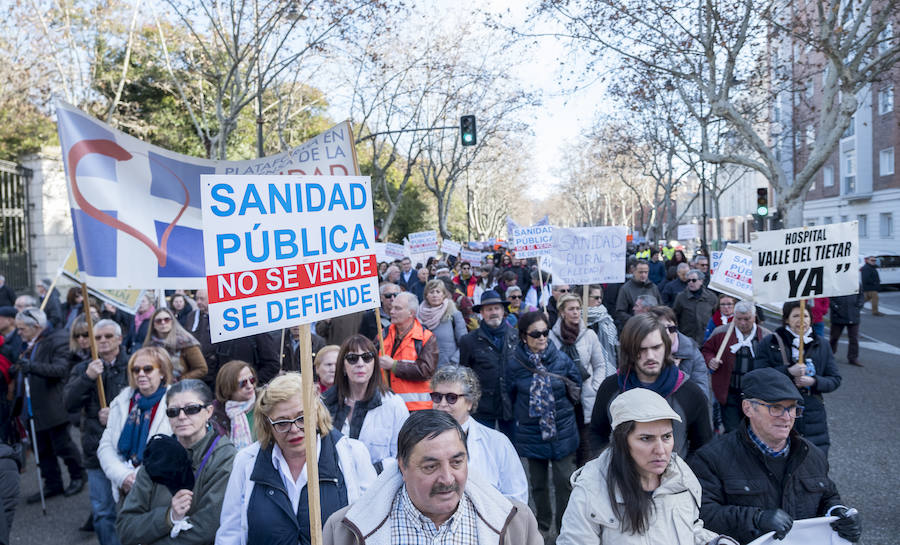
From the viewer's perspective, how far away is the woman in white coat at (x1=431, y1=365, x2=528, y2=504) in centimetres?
387

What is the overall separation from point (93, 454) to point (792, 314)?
542 cm

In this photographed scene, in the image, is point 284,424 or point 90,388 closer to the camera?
point 284,424

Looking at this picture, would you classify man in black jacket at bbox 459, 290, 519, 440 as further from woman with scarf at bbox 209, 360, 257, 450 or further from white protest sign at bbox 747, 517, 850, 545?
white protest sign at bbox 747, 517, 850, 545

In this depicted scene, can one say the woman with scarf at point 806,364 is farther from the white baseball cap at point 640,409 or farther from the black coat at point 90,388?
the black coat at point 90,388

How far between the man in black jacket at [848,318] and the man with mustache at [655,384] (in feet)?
29.7

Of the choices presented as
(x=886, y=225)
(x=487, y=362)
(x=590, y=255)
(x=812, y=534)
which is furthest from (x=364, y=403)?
(x=886, y=225)

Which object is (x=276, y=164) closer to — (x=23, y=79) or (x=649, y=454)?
(x=649, y=454)

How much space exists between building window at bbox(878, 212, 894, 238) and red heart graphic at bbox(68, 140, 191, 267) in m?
36.9

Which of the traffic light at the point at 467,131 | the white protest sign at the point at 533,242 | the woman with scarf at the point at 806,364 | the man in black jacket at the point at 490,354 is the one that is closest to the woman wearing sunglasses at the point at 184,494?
the man in black jacket at the point at 490,354

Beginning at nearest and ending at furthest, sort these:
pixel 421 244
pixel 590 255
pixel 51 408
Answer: pixel 51 408, pixel 590 255, pixel 421 244

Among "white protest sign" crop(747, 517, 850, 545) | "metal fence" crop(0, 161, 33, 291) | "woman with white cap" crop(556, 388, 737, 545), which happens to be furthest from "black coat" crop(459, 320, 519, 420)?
"metal fence" crop(0, 161, 33, 291)

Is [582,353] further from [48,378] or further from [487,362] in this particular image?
[48,378]

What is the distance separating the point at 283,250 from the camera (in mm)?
3146

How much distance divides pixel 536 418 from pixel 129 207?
3407 mm
